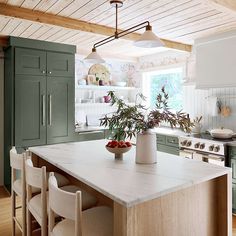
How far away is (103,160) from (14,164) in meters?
0.83

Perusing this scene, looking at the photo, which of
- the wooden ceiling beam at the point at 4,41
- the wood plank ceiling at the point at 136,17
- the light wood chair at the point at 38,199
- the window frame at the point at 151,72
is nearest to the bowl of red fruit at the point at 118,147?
the light wood chair at the point at 38,199

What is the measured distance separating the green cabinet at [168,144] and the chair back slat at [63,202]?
2.82 metres

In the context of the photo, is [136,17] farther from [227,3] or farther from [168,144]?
[168,144]

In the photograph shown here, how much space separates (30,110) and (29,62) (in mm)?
711

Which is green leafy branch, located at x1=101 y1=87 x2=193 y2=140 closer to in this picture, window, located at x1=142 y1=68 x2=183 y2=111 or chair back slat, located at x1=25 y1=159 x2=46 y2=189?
chair back slat, located at x1=25 y1=159 x2=46 y2=189

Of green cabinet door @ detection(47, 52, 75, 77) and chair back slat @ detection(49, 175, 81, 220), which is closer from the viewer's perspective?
chair back slat @ detection(49, 175, 81, 220)

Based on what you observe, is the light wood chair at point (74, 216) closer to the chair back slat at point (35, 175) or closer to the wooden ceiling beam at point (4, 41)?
the chair back slat at point (35, 175)

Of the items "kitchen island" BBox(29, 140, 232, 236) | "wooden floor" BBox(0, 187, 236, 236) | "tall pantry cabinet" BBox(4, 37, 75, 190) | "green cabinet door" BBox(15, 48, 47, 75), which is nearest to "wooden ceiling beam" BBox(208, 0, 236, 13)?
"kitchen island" BBox(29, 140, 232, 236)

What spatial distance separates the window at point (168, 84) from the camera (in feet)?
16.1

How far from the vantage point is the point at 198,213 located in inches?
67.7

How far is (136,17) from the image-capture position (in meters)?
2.90

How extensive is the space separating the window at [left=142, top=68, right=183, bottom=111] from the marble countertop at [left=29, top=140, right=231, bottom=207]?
9.18 feet

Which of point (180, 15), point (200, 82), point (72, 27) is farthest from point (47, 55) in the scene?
point (200, 82)

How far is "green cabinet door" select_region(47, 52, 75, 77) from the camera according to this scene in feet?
12.9
